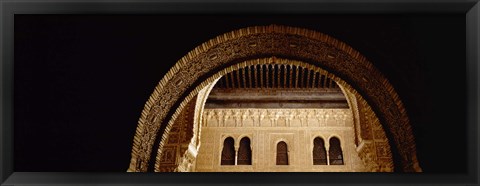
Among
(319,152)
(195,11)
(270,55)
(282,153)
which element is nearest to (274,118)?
(282,153)

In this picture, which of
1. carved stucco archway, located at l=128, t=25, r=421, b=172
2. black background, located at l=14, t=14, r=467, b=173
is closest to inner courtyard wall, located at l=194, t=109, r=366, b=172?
carved stucco archway, located at l=128, t=25, r=421, b=172

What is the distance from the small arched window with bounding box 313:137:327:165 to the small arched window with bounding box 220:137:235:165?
1.67 meters

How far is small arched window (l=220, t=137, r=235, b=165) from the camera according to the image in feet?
30.8

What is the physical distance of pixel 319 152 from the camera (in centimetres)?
A: 946

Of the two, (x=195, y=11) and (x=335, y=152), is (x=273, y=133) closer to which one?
(x=335, y=152)

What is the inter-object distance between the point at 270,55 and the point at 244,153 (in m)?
5.22

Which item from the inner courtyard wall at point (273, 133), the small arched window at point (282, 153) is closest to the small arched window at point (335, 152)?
the inner courtyard wall at point (273, 133)

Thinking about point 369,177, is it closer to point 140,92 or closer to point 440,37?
point 440,37

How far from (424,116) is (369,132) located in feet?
8.06

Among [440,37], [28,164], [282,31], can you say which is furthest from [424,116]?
[28,164]

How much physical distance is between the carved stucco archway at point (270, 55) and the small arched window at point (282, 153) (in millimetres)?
4866

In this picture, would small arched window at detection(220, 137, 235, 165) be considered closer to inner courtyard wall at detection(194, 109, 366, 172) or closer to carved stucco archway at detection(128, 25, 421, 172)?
inner courtyard wall at detection(194, 109, 366, 172)

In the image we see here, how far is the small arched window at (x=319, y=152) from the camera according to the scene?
9.34 m

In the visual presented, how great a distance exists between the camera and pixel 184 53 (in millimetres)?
3760
